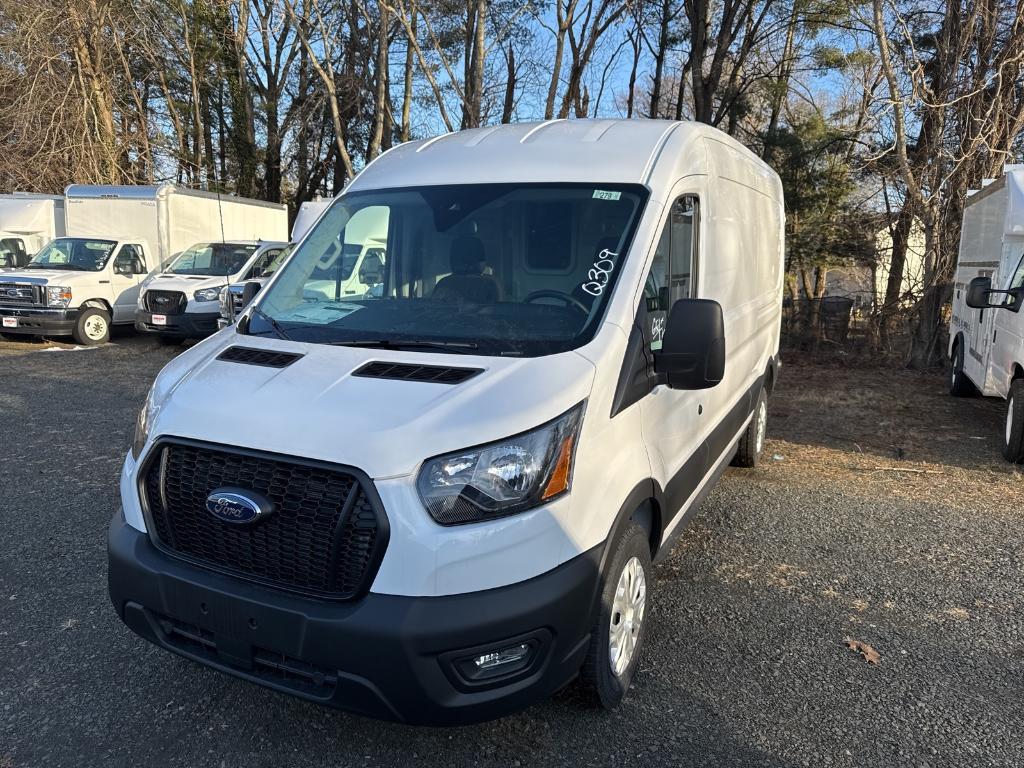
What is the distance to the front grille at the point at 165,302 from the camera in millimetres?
12820

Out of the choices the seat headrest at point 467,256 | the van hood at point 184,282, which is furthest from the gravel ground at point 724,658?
the van hood at point 184,282

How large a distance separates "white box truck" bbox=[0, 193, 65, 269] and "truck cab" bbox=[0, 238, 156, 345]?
12.5 ft

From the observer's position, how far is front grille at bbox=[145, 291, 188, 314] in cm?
1282

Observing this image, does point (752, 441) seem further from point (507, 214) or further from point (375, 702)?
point (375, 702)

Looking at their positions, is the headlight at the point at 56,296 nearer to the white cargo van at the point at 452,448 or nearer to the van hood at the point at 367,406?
the white cargo van at the point at 452,448

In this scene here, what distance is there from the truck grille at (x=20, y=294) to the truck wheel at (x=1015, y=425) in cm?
1453

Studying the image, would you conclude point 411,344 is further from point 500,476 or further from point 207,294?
point 207,294

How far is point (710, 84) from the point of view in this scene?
18172mm

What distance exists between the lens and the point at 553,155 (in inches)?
136

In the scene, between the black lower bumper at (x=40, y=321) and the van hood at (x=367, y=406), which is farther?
the black lower bumper at (x=40, y=321)

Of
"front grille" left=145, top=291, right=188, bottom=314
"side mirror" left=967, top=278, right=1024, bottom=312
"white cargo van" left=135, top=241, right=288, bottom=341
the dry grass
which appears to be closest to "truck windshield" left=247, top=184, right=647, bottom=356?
the dry grass

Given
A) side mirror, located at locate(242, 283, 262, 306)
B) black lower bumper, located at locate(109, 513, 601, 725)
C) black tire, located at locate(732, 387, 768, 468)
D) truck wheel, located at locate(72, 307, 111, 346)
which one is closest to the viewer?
black lower bumper, located at locate(109, 513, 601, 725)

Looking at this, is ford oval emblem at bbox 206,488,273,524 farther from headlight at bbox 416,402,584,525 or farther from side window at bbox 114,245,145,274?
side window at bbox 114,245,145,274

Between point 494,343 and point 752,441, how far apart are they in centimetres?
380
